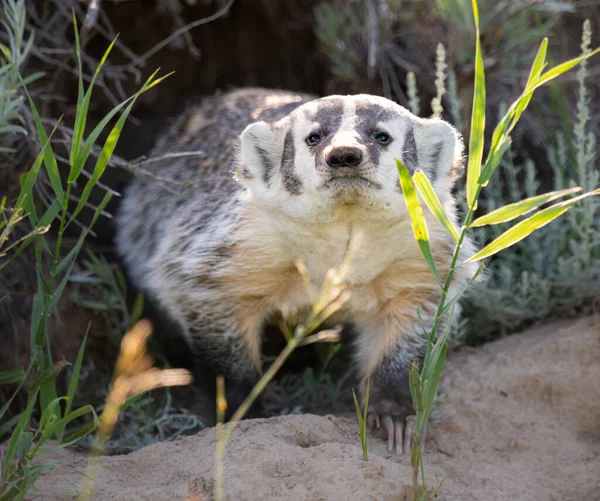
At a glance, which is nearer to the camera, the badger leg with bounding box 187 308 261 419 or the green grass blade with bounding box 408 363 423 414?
the green grass blade with bounding box 408 363 423 414

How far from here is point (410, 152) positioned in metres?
2.11

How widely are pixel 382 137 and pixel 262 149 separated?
33 centimetres

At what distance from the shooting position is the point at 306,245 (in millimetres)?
2174

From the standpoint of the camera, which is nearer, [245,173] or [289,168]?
[289,168]

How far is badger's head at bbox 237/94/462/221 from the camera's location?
190 cm

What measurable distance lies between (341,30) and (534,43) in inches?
29.9

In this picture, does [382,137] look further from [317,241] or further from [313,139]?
[317,241]

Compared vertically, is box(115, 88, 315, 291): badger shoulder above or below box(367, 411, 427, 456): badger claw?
above

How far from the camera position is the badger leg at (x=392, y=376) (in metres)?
2.14

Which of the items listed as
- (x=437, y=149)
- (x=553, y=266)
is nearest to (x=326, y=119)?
(x=437, y=149)

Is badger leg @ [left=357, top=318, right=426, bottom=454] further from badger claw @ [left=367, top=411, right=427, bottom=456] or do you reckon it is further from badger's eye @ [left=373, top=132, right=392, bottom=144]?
badger's eye @ [left=373, top=132, right=392, bottom=144]

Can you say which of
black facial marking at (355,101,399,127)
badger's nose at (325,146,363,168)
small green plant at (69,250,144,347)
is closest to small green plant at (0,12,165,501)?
badger's nose at (325,146,363,168)

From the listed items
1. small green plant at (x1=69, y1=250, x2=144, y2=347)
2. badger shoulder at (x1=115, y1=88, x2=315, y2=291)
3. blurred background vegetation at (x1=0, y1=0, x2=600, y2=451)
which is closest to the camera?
badger shoulder at (x1=115, y1=88, x2=315, y2=291)

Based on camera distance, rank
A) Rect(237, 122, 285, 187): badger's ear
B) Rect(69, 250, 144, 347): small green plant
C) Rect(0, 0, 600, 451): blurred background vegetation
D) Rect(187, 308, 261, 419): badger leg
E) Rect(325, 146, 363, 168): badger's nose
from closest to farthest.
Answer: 1. Rect(325, 146, 363, 168): badger's nose
2. Rect(237, 122, 285, 187): badger's ear
3. Rect(187, 308, 261, 419): badger leg
4. Rect(0, 0, 600, 451): blurred background vegetation
5. Rect(69, 250, 144, 347): small green plant
